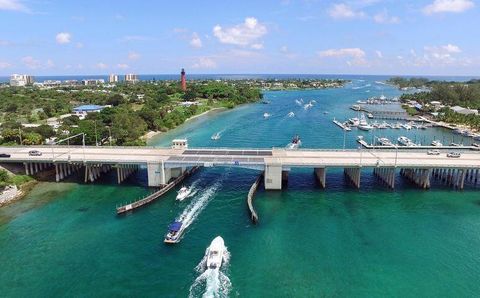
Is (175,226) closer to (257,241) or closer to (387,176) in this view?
(257,241)

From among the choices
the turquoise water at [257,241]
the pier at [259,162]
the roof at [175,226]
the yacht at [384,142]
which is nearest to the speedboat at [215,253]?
the turquoise water at [257,241]

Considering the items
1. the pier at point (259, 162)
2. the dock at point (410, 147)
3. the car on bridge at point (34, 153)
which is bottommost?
the dock at point (410, 147)

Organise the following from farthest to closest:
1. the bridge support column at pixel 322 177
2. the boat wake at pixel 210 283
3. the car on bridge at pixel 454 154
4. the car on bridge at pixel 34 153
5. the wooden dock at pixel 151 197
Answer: the car on bridge at pixel 454 154 < the car on bridge at pixel 34 153 < the bridge support column at pixel 322 177 < the wooden dock at pixel 151 197 < the boat wake at pixel 210 283

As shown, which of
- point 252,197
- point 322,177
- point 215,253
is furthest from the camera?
point 322,177

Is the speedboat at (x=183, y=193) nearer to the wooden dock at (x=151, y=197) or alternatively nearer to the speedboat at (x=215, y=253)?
the wooden dock at (x=151, y=197)

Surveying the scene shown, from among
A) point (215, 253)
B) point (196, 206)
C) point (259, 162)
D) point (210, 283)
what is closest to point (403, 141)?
point (259, 162)

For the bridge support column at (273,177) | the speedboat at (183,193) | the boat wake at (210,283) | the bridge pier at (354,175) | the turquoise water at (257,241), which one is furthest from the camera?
the bridge pier at (354,175)
